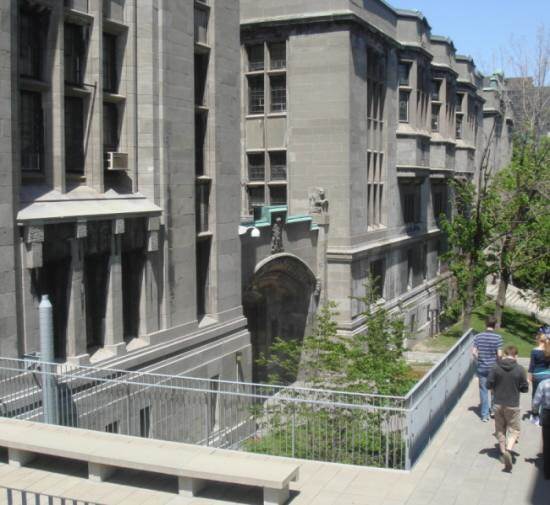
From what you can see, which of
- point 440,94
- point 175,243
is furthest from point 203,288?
point 440,94

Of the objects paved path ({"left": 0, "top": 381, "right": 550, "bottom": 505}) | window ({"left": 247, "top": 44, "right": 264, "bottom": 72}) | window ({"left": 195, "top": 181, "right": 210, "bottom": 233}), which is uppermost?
window ({"left": 247, "top": 44, "right": 264, "bottom": 72})

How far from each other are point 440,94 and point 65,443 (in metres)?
34.2

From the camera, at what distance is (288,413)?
1348cm

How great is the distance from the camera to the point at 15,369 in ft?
41.0

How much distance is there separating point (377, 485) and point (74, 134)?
9328 mm

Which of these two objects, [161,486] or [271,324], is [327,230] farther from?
[161,486]

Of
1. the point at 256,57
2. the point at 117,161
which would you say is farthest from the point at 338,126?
the point at 117,161

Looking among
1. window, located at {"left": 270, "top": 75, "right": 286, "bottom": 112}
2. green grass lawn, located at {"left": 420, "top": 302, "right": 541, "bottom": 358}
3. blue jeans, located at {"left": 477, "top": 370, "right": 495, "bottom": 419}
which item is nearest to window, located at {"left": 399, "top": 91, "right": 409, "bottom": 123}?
window, located at {"left": 270, "top": 75, "right": 286, "bottom": 112}

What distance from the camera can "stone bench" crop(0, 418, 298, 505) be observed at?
30.7 ft

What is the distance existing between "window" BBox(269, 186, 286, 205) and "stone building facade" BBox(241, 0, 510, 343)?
4 centimetres

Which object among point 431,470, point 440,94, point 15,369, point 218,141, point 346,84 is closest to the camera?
point 431,470

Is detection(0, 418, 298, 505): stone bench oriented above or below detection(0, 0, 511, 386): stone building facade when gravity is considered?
below

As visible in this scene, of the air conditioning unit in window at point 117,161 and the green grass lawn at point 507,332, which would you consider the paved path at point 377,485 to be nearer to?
the air conditioning unit in window at point 117,161

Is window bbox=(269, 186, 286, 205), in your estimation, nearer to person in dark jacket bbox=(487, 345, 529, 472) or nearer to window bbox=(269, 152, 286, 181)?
window bbox=(269, 152, 286, 181)
